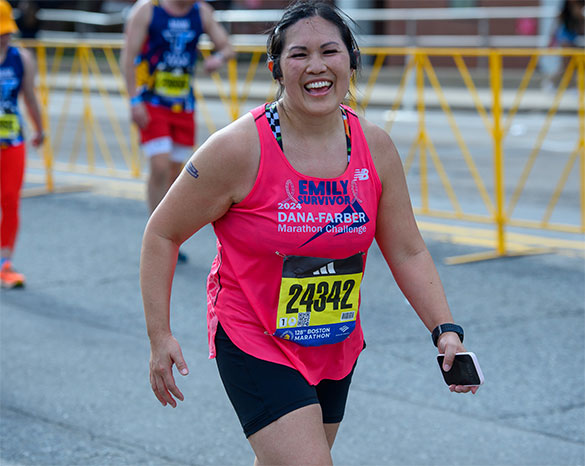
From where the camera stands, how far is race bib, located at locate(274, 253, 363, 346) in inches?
118

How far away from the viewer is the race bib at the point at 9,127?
23.1 feet

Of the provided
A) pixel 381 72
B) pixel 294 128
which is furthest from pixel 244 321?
pixel 381 72

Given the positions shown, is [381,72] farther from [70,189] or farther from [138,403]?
[138,403]

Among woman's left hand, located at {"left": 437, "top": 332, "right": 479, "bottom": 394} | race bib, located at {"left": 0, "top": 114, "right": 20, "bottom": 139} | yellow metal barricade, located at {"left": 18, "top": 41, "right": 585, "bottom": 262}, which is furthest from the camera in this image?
yellow metal barricade, located at {"left": 18, "top": 41, "right": 585, "bottom": 262}

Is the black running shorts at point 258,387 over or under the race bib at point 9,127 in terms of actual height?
over

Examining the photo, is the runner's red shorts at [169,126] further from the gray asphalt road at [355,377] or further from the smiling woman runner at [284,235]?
the smiling woman runner at [284,235]

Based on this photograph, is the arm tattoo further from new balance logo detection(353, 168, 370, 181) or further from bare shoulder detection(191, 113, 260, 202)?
new balance logo detection(353, 168, 370, 181)

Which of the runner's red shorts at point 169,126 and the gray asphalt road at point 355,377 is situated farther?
the runner's red shorts at point 169,126

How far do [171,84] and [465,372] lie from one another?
5004mm

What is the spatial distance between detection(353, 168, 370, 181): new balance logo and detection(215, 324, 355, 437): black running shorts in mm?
578

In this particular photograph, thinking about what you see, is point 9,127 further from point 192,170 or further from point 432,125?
point 432,125

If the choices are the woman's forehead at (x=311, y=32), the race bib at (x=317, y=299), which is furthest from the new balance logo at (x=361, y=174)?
the woman's forehead at (x=311, y=32)

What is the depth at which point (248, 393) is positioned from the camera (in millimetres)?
2967

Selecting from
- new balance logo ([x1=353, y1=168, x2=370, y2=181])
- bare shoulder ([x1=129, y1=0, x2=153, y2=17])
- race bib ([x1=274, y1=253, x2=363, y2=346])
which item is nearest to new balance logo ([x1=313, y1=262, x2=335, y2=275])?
race bib ([x1=274, y1=253, x2=363, y2=346])
